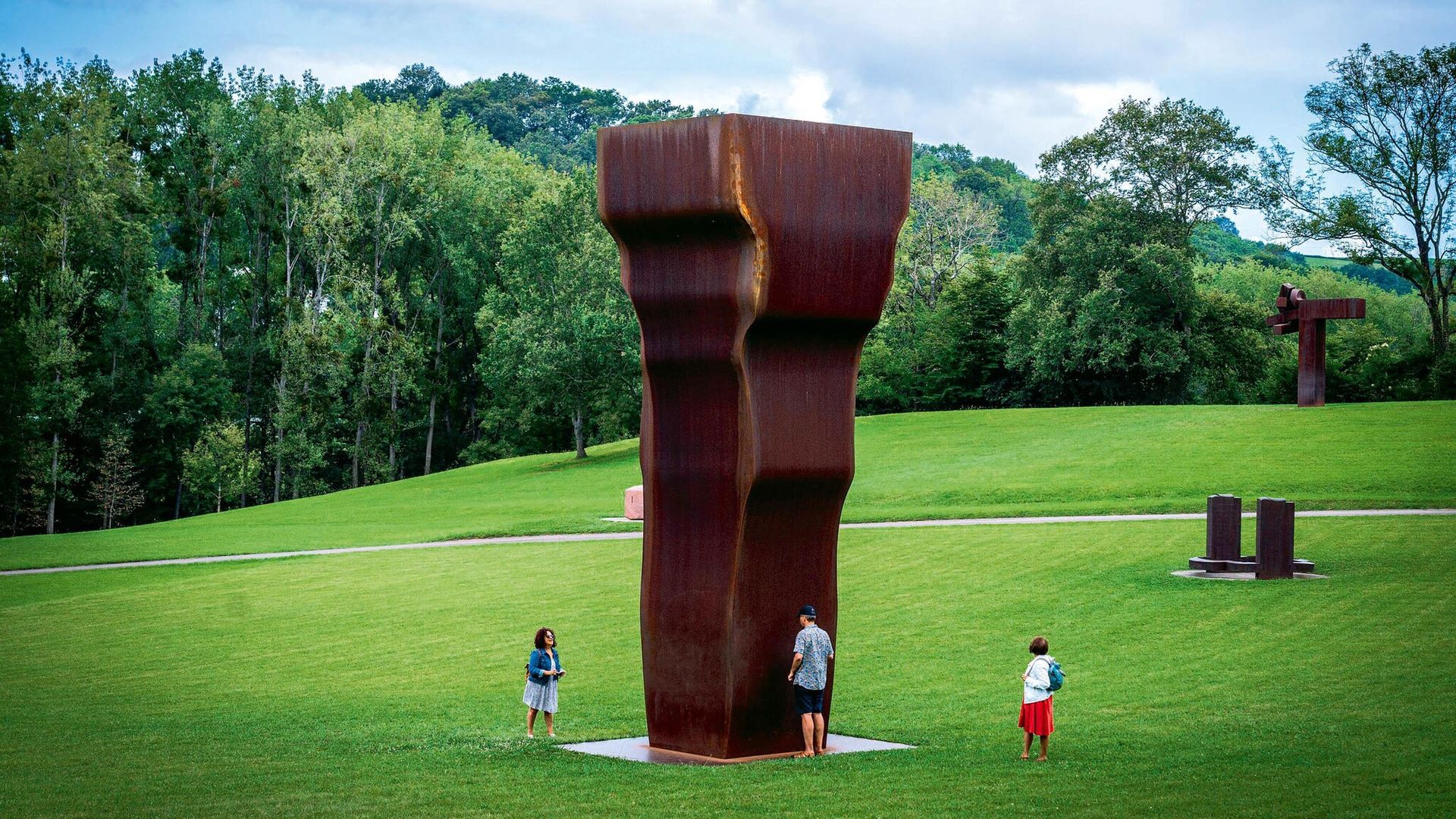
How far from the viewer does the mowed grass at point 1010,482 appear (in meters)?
37.5

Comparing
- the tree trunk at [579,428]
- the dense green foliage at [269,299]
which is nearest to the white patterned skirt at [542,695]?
the dense green foliage at [269,299]

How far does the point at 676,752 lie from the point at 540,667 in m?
2.00

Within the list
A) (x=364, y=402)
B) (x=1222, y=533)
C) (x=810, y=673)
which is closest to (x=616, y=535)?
(x=1222, y=533)

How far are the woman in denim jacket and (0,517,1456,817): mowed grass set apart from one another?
417 mm

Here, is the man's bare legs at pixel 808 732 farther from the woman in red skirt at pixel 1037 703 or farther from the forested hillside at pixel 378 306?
the forested hillside at pixel 378 306

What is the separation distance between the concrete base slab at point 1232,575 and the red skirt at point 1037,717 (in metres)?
12.6

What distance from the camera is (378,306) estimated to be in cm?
7075

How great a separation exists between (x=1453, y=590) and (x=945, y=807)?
15.1m

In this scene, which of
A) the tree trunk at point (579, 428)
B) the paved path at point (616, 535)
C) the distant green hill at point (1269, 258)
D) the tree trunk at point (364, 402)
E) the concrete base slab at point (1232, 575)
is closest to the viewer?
the concrete base slab at point (1232, 575)

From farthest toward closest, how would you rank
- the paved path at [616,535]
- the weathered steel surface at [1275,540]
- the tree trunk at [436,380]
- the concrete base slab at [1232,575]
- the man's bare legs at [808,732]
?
the tree trunk at [436,380]
the paved path at [616,535]
the concrete base slab at [1232,575]
the weathered steel surface at [1275,540]
the man's bare legs at [808,732]

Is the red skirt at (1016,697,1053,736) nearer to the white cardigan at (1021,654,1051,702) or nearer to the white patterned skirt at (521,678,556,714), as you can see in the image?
the white cardigan at (1021,654,1051,702)

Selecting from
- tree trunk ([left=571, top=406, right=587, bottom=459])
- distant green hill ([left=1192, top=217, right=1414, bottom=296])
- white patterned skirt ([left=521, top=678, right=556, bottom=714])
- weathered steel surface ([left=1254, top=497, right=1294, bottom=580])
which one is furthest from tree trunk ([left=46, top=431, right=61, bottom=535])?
distant green hill ([left=1192, top=217, right=1414, bottom=296])

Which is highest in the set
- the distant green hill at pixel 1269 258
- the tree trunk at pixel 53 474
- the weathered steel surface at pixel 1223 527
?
the distant green hill at pixel 1269 258

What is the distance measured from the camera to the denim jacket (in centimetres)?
1506
